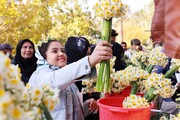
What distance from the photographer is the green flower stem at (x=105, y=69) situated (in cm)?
158

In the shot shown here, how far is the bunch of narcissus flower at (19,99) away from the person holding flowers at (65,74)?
0.59 metres

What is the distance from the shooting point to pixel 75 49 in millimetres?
2594

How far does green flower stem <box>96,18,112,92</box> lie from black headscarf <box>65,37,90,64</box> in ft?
3.06

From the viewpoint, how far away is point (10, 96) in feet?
1.94

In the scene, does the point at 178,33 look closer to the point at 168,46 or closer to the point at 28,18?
the point at 168,46

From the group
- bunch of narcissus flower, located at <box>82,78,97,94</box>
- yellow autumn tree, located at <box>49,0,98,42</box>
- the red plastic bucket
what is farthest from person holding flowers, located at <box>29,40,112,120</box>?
yellow autumn tree, located at <box>49,0,98,42</box>

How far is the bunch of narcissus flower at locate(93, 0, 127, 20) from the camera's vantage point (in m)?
1.54

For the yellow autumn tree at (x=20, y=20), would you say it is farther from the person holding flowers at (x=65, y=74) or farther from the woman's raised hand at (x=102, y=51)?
the woman's raised hand at (x=102, y=51)

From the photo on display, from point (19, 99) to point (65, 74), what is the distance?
105 cm

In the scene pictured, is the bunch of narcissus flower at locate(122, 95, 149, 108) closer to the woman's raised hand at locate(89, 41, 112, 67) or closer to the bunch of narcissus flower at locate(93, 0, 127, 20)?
the woman's raised hand at locate(89, 41, 112, 67)

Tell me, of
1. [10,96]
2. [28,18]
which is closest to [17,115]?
[10,96]

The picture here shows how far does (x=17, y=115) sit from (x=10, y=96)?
5 cm

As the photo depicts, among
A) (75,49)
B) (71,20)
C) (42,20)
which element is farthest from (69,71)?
(71,20)

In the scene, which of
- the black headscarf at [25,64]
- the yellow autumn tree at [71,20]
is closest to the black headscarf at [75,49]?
the black headscarf at [25,64]
